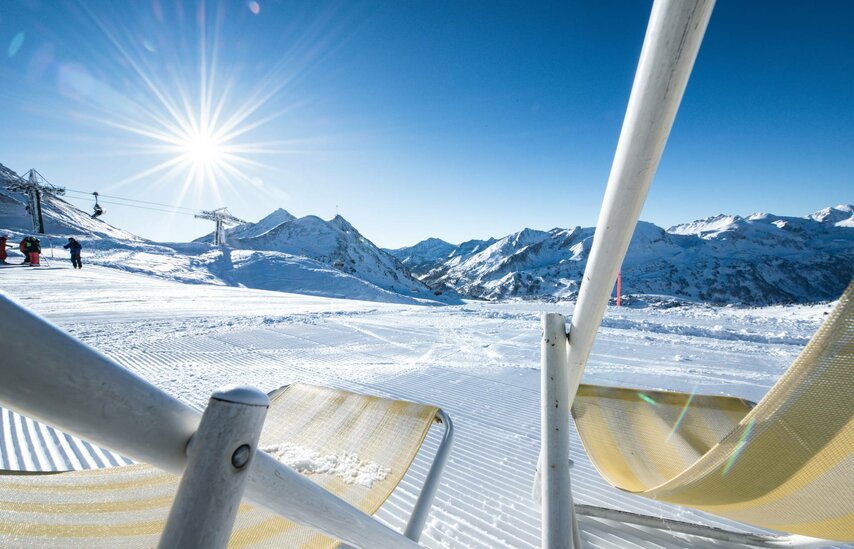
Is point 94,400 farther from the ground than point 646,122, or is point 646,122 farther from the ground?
point 646,122

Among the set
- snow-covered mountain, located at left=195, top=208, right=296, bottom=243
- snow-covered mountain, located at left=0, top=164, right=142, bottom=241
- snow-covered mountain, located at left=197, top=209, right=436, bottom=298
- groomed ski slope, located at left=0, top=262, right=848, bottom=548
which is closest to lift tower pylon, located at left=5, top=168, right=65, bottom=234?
snow-covered mountain, located at left=0, top=164, right=142, bottom=241

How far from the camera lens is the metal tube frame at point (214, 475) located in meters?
0.53

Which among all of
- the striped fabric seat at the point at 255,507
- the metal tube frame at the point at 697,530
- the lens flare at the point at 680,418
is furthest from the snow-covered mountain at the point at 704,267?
the striped fabric seat at the point at 255,507

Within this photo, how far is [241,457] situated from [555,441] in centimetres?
112

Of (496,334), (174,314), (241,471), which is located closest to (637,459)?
(241,471)

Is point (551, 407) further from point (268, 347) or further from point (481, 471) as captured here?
point (268, 347)

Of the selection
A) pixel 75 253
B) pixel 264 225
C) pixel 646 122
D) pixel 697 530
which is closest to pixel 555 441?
pixel 646 122

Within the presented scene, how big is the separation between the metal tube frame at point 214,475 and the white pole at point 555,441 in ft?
3.46

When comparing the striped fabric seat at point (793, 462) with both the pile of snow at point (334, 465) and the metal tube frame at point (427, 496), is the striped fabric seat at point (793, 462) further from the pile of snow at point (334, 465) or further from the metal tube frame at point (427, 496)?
the pile of snow at point (334, 465)

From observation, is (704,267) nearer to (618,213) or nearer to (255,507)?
(618,213)

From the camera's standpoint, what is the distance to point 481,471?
2.85m

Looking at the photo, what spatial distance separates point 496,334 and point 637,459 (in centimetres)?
699

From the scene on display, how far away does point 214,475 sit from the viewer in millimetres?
539

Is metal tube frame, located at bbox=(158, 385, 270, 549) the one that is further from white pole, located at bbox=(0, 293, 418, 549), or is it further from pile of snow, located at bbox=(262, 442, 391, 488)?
pile of snow, located at bbox=(262, 442, 391, 488)
